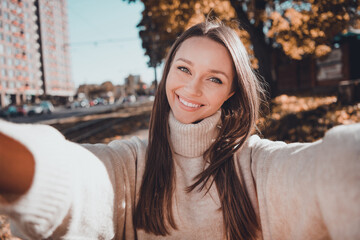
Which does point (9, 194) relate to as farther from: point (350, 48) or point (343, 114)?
point (350, 48)

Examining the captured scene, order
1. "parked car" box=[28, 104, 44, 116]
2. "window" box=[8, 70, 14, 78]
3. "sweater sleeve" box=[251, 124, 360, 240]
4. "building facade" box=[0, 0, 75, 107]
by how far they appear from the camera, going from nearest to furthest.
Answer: "sweater sleeve" box=[251, 124, 360, 240] → "parked car" box=[28, 104, 44, 116] → "building facade" box=[0, 0, 75, 107] → "window" box=[8, 70, 14, 78]

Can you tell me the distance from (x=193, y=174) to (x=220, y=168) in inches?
7.3

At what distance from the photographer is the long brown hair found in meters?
1.28

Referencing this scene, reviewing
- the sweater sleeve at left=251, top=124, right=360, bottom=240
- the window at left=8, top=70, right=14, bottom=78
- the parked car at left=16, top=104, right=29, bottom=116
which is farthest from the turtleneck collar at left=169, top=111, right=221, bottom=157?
the window at left=8, top=70, right=14, bottom=78

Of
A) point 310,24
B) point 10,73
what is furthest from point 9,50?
point 310,24

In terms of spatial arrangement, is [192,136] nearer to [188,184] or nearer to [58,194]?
[188,184]

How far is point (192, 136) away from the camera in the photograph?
1.46 m

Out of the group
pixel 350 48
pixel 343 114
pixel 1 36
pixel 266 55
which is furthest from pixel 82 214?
pixel 1 36

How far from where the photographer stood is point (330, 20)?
22.2 feet

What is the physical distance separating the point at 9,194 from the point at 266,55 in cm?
979

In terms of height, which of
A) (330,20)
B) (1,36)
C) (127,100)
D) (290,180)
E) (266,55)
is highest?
(1,36)

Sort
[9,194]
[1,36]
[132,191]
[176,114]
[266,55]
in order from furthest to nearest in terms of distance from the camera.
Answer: [1,36]
[266,55]
[176,114]
[132,191]
[9,194]

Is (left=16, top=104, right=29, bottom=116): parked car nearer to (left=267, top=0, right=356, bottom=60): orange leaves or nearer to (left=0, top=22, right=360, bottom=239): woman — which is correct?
(left=267, top=0, right=356, bottom=60): orange leaves

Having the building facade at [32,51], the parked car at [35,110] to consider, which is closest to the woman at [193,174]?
the parked car at [35,110]
